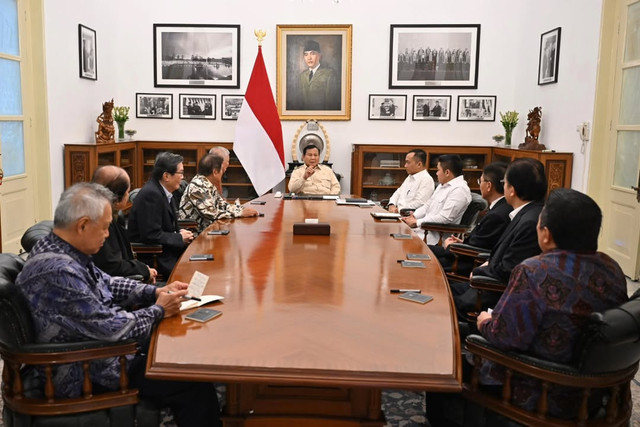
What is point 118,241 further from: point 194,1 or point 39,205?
point 194,1

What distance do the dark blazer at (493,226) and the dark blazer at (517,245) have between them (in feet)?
2.04

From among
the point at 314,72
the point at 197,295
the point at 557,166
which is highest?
the point at 314,72

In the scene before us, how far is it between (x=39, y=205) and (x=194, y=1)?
13.4 ft

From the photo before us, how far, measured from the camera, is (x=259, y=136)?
6.46 meters

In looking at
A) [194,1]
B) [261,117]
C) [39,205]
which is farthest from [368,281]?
[194,1]

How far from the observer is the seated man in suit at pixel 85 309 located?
83.3 inches

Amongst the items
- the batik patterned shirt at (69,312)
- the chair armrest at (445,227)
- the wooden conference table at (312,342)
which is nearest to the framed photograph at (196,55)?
the chair armrest at (445,227)

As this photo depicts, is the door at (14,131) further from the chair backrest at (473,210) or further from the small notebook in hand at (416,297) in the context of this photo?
the small notebook in hand at (416,297)

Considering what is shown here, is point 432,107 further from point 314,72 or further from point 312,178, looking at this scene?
point 312,178

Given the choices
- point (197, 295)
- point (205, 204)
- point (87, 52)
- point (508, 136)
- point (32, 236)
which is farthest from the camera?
point (508, 136)

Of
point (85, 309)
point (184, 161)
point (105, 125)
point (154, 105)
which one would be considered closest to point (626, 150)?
point (85, 309)

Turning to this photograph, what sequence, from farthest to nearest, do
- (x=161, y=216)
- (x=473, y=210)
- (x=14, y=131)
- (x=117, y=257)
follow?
1. (x=14, y=131)
2. (x=473, y=210)
3. (x=161, y=216)
4. (x=117, y=257)

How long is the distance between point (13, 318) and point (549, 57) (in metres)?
7.46

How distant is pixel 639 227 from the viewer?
19.2 ft
